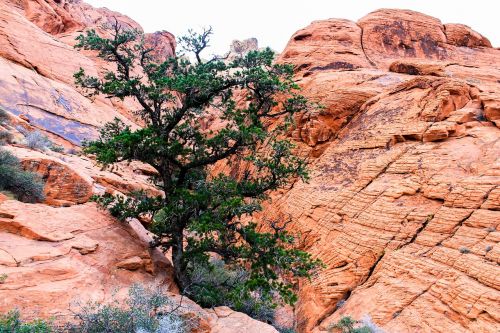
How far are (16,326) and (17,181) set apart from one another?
18.3 feet

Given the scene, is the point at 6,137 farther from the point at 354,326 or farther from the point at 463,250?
the point at 463,250

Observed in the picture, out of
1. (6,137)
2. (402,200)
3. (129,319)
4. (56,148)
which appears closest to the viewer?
(129,319)

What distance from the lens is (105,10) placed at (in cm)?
5681

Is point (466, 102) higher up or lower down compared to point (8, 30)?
higher up

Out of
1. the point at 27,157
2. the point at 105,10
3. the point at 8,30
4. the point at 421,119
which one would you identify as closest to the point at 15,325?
the point at 27,157

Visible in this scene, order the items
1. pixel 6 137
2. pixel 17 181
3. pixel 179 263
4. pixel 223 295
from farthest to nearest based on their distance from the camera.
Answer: pixel 6 137 → pixel 223 295 → pixel 179 263 → pixel 17 181

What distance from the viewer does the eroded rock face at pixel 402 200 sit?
328 inches

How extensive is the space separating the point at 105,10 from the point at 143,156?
59110 millimetres

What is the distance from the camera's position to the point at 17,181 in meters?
8.77

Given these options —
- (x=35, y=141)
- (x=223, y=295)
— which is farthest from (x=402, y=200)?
(x=35, y=141)

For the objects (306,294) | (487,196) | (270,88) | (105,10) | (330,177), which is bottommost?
(306,294)

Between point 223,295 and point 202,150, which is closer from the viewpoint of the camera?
point 223,295

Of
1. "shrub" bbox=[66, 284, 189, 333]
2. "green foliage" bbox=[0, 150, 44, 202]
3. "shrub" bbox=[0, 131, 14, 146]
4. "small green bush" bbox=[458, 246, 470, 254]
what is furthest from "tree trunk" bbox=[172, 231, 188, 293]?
"shrub" bbox=[0, 131, 14, 146]

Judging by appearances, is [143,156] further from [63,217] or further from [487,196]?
[487,196]
